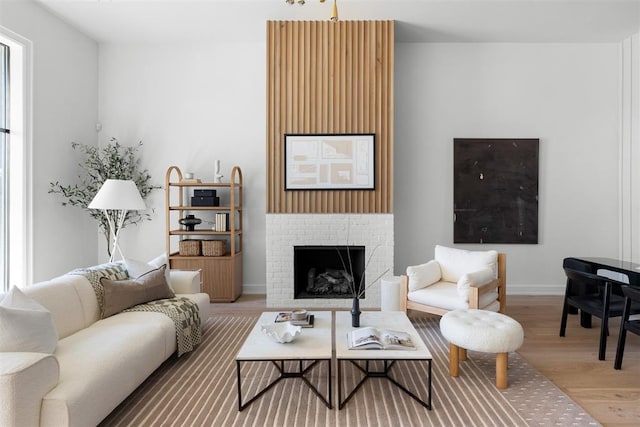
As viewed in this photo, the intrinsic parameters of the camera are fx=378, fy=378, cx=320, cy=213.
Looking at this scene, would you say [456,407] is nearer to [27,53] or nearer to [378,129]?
[378,129]

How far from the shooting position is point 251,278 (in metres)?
5.11

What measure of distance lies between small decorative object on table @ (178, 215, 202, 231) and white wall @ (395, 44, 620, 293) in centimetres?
269

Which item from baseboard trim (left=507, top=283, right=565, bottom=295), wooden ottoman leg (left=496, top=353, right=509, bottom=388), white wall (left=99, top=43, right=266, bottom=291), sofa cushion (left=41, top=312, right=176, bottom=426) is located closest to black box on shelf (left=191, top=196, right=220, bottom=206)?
white wall (left=99, top=43, right=266, bottom=291)

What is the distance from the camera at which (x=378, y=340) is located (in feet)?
7.71

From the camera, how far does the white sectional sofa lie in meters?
1.64

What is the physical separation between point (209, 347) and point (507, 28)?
16.0ft

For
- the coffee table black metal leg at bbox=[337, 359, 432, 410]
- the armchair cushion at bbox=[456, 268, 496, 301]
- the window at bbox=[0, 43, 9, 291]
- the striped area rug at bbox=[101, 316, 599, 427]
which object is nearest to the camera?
the striped area rug at bbox=[101, 316, 599, 427]

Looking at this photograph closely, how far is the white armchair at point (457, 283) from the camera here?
3.28 metres

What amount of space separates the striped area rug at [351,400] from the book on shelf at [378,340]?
35 cm

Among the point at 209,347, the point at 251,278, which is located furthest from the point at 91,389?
the point at 251,278

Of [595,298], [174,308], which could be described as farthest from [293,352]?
[595,298]

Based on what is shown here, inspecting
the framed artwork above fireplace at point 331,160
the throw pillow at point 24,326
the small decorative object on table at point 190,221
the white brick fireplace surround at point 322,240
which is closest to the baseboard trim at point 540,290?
the white brick fireplace surround at point 322,240

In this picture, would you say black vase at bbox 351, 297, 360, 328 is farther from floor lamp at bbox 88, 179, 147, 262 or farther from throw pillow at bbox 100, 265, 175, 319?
floor lamp at bbox 88, 179, 147, 262

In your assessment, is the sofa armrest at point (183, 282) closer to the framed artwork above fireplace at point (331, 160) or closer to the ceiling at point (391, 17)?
the framed artwork above fireplace at point (331, 160)
